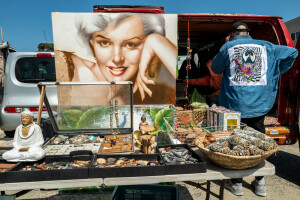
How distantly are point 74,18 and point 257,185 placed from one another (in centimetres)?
347

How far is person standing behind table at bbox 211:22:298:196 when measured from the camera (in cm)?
266

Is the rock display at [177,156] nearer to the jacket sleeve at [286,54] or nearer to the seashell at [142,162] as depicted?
the seashell at [142,162]

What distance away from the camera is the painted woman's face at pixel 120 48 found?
10.6 feet

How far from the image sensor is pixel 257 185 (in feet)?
9.51

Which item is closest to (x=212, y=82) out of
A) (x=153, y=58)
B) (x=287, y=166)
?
(x=287, y=166)

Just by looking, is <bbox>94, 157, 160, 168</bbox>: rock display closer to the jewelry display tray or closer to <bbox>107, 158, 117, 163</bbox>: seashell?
<bbox>107, 158, 117, 163</bbox>: seashell

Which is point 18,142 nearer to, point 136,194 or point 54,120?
point 54,120

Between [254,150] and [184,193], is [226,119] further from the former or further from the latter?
[184,193]

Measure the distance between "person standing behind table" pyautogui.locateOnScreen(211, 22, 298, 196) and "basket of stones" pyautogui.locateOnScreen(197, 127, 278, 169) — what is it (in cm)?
104

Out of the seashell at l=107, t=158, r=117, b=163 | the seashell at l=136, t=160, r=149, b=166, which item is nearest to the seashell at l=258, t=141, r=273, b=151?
the seashell at l=136, t=160, r=149, b=166

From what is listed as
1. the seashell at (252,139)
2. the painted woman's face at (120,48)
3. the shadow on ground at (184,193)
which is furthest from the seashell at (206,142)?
the painted woman's face at (120,48)

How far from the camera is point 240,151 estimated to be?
1534 mm

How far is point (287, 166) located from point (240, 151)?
3053 millimetres

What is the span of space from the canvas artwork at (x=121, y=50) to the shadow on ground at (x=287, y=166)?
2.21 meters
